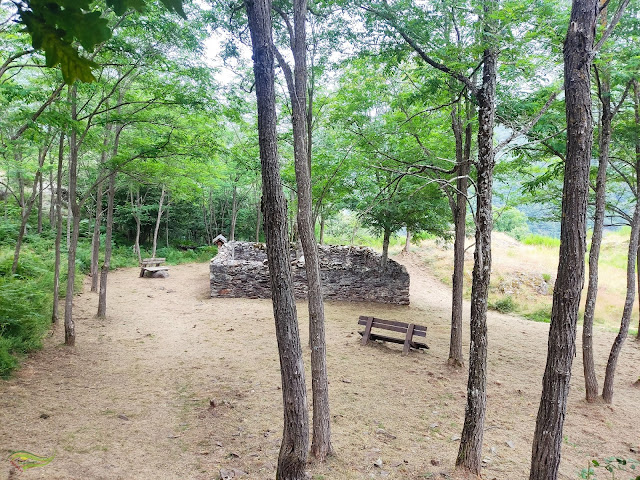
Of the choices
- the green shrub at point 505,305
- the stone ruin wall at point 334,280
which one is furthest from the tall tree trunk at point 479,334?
the green shrub at point 505,305

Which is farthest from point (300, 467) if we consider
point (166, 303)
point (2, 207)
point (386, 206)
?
point (2, 207)

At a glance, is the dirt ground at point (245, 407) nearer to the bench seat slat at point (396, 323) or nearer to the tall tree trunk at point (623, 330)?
the tall tree trunk at point (623, 330)

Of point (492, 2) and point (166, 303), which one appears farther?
point (166, 303)

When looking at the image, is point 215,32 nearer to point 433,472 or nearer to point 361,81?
point 361,81

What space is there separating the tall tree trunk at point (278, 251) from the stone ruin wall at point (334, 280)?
9.36 metres

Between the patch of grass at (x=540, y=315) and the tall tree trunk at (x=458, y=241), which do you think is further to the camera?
the patch of grass at (x=540, y=315)

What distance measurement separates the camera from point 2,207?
688 inches

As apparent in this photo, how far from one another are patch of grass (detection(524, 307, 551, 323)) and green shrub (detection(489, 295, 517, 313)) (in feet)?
2.22

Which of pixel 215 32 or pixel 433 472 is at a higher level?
pixel 215 32

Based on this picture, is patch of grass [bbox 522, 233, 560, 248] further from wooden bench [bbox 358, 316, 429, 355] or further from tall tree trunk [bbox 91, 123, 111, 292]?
tall tree trunk [bbox 91, 123, 111, 292]

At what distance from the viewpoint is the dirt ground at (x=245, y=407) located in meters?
3.97

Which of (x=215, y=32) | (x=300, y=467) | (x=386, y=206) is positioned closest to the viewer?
(x=300, y=467)

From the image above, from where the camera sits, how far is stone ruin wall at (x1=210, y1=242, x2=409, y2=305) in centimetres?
1280

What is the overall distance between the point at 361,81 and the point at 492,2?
4171 mm
